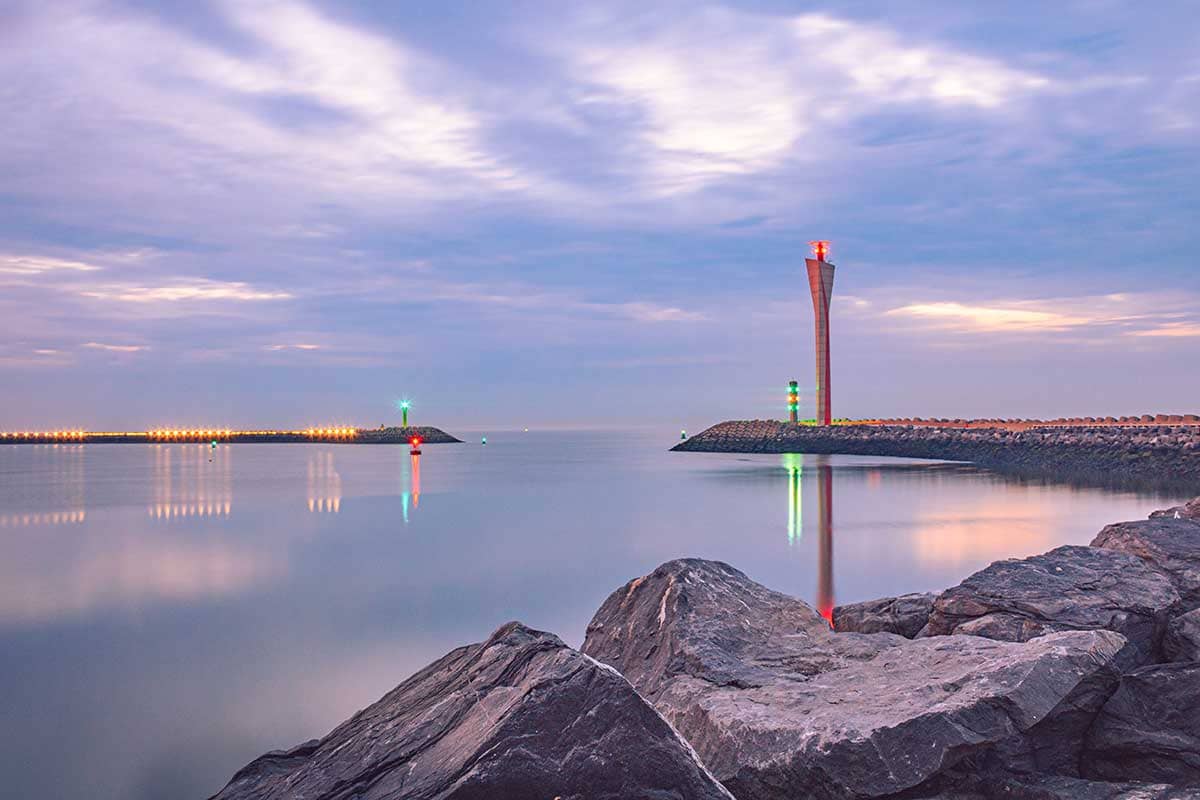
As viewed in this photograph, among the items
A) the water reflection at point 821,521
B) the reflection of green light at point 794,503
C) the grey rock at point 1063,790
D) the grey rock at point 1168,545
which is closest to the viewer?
the grey rock at point 1063,790

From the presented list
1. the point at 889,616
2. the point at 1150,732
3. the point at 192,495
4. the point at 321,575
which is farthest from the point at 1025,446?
the point at 1150,732

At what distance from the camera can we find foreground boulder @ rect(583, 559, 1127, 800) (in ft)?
13.1

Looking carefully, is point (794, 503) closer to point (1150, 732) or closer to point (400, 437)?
point (1150, 732)

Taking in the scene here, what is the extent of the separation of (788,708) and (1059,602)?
8.61 feet

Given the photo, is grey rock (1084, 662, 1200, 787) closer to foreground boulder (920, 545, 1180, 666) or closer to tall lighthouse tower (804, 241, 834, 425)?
foreground boulder (920, 545, 1180, 666)

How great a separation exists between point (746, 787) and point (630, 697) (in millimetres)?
1242

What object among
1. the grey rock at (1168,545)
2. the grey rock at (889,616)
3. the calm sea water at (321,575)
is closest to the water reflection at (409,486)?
the calm sea water at (321,575)

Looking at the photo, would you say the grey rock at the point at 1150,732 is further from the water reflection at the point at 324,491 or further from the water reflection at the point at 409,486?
the water reflection at the point at 324,491

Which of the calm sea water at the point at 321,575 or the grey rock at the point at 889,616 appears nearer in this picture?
the grey rock at the point at 889,616

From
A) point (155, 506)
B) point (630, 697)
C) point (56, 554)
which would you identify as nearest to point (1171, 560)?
point (630, 697)

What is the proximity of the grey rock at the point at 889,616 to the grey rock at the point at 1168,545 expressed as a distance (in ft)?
6.17

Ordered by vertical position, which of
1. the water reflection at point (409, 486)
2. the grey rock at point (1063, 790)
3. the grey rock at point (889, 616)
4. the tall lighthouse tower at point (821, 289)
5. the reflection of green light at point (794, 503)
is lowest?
the water reflection at point (409, 486)

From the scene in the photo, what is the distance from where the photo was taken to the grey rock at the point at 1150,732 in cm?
450

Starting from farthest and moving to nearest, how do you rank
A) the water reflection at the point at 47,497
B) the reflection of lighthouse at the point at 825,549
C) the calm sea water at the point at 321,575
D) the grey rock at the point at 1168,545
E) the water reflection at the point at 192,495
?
the water reflection at the point at 192,495 → the water reflection at the point at 47,497 → the reflection of lighthouse at the point at 825,549 → the calm sea water at the point at 321,575 → the grey rock at the point at 1168,545
